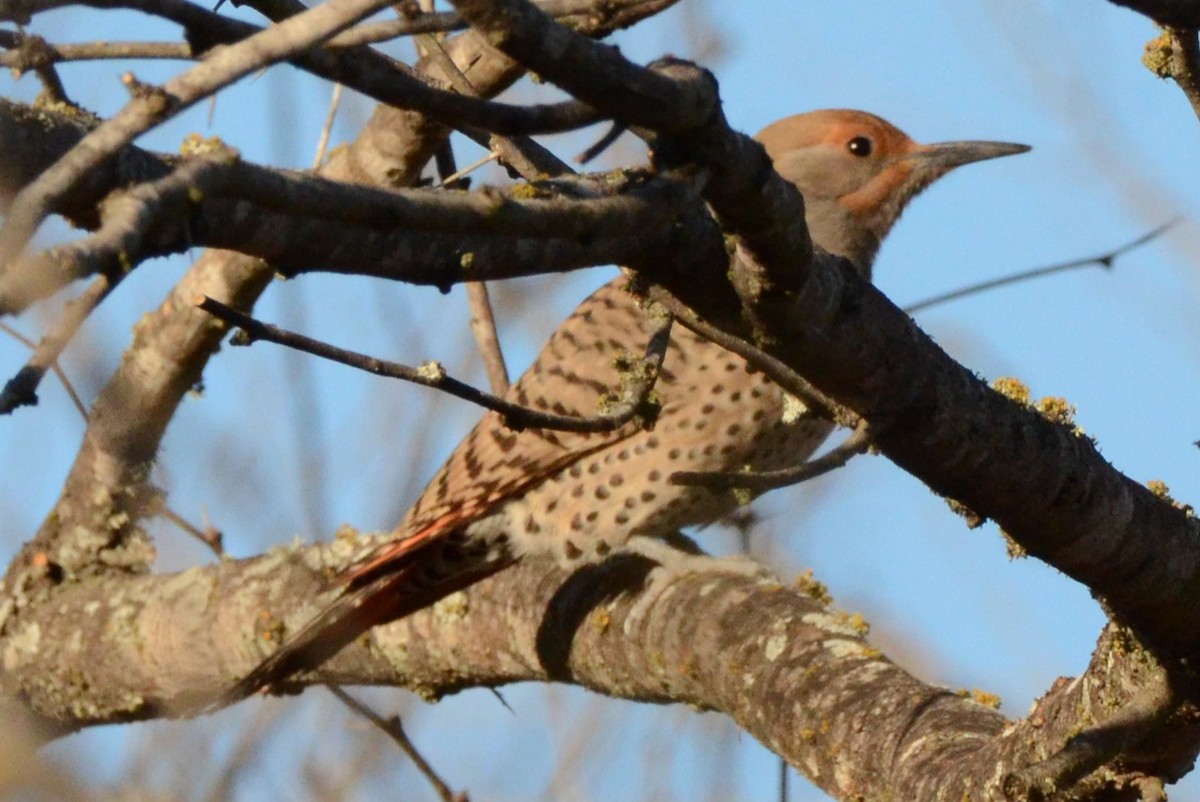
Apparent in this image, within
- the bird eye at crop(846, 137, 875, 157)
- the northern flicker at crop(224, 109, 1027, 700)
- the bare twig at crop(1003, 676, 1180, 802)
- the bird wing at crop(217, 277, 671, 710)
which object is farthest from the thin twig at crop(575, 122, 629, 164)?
the bird eye at crop(846, 137, 875, 157)

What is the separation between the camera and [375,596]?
13.2ft

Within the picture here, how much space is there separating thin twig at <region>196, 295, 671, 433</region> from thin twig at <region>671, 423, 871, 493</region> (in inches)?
4.2

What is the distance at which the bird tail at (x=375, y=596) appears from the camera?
386 cm

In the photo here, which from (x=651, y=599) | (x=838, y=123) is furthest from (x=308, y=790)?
(x=838, y=123)

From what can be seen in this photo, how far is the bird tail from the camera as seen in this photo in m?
3.86

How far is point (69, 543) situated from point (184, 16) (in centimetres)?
329

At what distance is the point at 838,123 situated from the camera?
5062 mm

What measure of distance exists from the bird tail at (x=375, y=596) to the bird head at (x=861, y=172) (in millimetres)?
1572

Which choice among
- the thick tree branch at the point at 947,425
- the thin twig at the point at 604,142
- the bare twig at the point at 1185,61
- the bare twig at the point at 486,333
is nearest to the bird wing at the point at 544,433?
the bare twig at the point at 486,333

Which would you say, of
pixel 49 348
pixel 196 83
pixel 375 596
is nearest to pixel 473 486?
pixel 375 596

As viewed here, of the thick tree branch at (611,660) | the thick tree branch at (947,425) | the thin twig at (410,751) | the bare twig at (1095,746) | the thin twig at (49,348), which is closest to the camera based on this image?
the thin twig at (49,348)

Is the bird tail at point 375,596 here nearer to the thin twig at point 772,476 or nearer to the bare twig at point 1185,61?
the thin twig at point 772,476

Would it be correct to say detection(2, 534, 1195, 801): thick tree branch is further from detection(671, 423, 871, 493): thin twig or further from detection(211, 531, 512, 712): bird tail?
detection(671, 423, 871, 493): thin twig

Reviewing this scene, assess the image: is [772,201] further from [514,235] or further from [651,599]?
[651,599]
